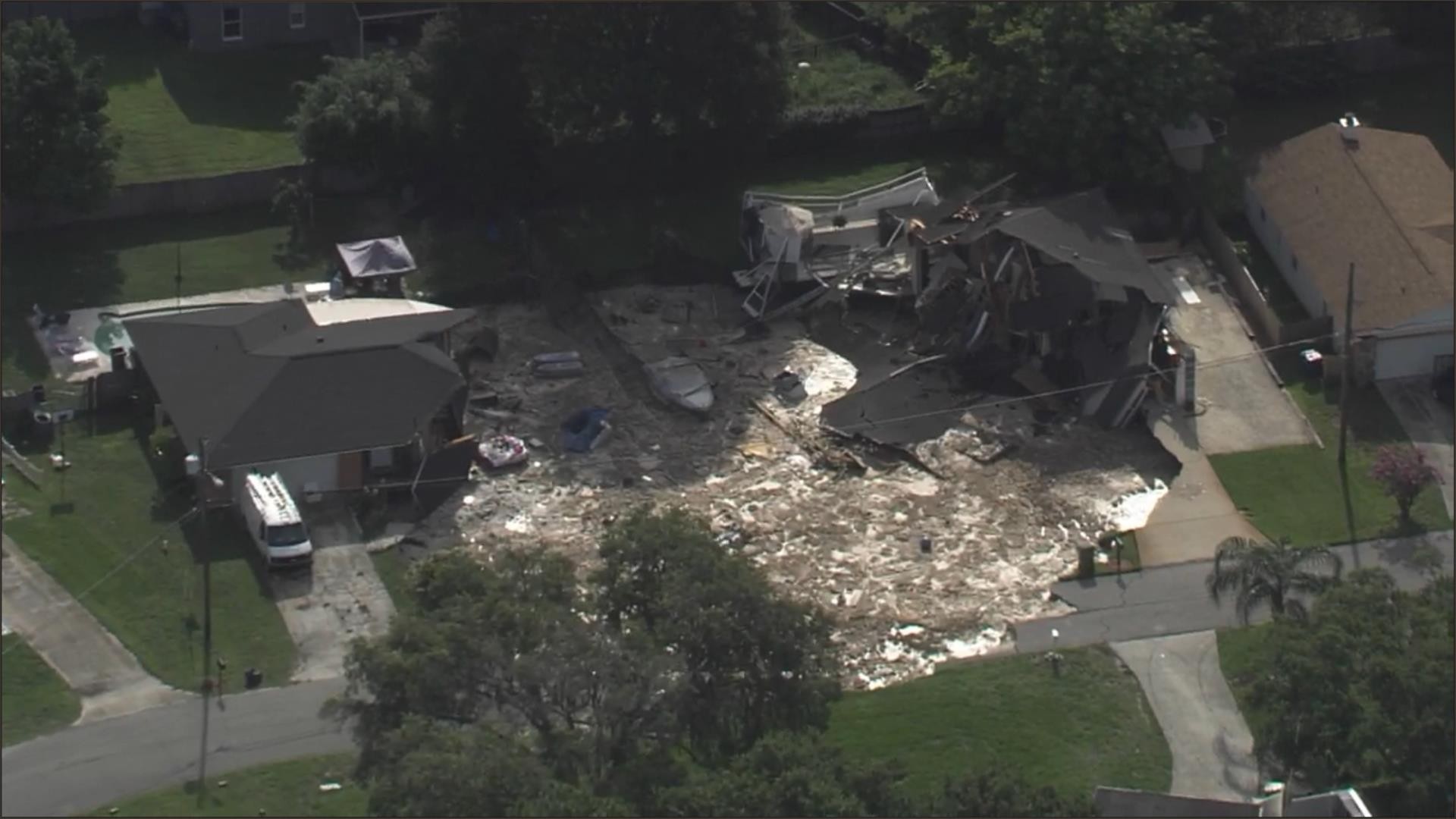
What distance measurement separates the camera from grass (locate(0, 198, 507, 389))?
64312 millimetres

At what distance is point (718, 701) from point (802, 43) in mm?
32717

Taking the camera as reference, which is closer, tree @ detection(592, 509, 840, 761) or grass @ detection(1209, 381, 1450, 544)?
tree @ detection(592, 509, 840, 761)

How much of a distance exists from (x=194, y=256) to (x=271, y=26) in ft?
34.3

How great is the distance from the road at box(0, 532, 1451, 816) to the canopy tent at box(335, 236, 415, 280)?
561 inches

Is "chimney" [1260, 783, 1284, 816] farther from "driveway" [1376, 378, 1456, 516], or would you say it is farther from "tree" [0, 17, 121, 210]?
"tree" [0, 17, 121, 210]

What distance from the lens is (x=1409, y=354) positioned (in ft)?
203

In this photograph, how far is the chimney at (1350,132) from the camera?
221ft


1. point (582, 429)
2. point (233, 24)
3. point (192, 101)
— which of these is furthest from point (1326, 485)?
point (233, 24)

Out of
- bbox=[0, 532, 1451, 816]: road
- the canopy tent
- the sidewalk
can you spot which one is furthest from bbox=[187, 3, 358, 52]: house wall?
the sidewalk

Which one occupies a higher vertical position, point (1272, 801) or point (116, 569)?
point (1272, 801)

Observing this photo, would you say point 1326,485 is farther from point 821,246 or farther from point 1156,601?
point 821,246

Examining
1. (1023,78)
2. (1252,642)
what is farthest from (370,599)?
(1023,78)

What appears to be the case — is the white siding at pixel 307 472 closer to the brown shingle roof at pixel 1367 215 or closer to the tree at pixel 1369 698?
the tree at pixel 1369 698

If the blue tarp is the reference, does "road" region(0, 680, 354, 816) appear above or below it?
above
